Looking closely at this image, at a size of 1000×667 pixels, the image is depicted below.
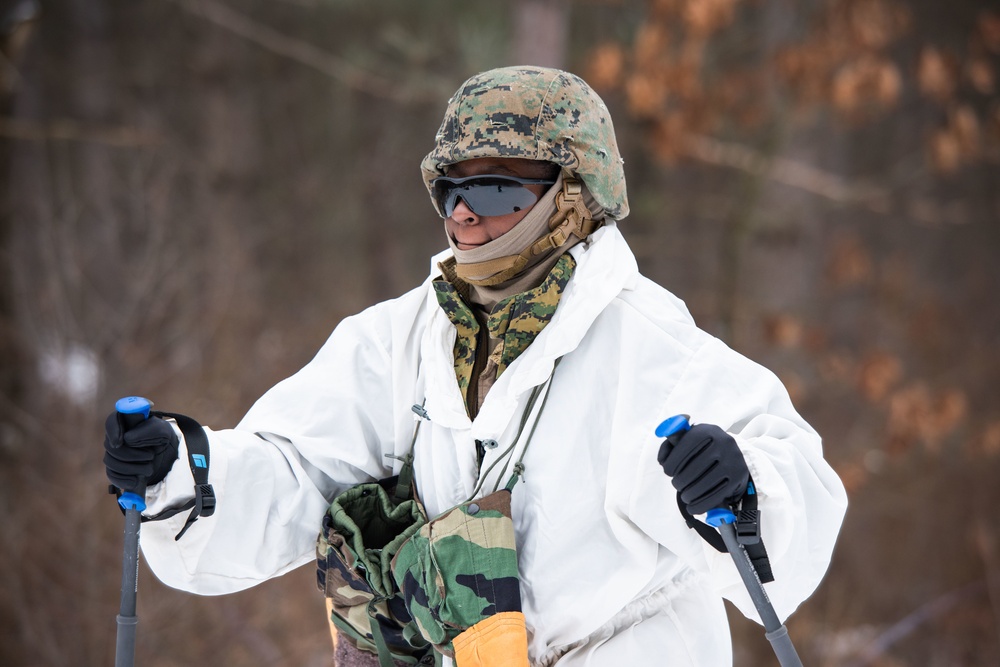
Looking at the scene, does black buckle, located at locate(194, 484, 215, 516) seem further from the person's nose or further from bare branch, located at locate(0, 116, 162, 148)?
bare branch, located at locate(0, 116, 162, 148)

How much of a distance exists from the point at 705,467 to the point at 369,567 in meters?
0.91

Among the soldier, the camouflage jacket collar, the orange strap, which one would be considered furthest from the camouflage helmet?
the orange strap

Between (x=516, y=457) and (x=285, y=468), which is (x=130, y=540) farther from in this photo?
(x=516, y=457)

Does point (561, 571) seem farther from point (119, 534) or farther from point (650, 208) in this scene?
point (650, 208)

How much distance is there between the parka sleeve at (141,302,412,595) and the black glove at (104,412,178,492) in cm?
10

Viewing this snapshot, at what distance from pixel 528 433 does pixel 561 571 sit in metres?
0.33

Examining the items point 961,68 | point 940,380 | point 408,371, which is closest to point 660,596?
point 408,371

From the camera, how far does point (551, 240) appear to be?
2219mm

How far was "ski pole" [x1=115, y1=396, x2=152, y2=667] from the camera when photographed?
196cm

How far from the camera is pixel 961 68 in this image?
28.3 feet

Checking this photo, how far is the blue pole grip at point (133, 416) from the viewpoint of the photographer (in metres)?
1.94

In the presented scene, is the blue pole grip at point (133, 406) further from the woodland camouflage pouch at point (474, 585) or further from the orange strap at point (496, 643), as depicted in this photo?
the orange strap at point (496, 643)

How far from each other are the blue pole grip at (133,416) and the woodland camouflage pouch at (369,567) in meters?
0.47

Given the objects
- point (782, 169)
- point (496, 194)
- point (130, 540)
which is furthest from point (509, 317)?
point (782, 169)
